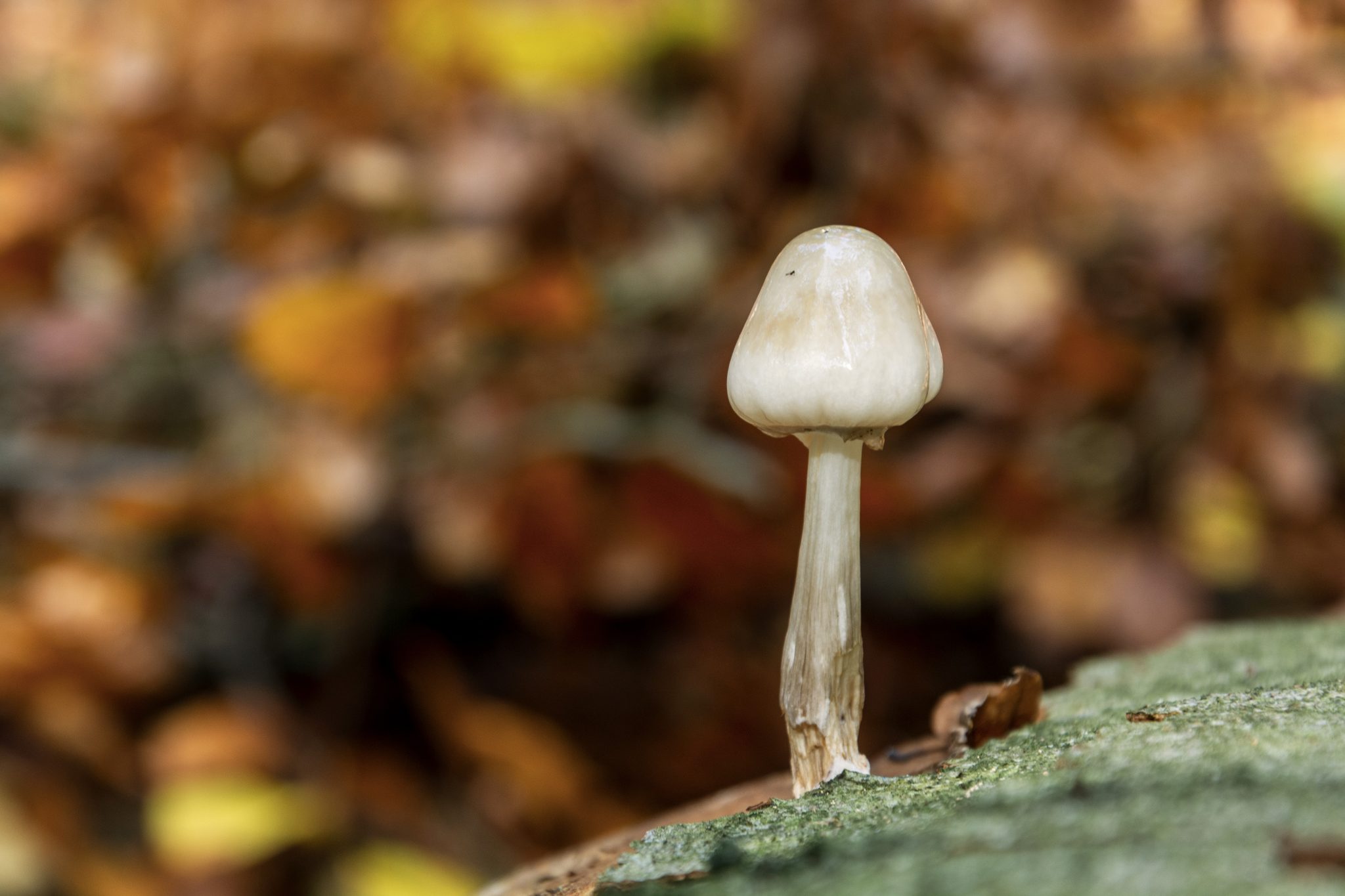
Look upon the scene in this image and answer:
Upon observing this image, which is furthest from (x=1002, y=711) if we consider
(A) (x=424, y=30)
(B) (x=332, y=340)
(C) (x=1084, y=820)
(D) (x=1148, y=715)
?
(A) (x=424, y=30)

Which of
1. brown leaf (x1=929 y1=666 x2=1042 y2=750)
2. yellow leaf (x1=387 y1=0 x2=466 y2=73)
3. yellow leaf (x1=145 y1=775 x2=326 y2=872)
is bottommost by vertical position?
brown leaf (x1=929 y1=666 x2=1042 y2=750)

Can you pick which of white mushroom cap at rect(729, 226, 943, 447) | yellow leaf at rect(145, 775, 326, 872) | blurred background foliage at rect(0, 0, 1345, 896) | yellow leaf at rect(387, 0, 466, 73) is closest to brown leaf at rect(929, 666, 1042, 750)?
white mushroom cap at rect(729, 226, 943, 447)

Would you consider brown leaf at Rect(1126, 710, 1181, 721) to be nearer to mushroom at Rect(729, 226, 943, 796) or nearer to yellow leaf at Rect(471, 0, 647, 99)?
mushroom at Rect(729, 226, 943, 796)

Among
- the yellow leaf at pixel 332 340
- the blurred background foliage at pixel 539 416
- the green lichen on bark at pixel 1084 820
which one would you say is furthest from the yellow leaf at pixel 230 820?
the green lichen on bark at pixel 1084 820

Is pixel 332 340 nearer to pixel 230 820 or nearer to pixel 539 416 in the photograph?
pixel 539 416

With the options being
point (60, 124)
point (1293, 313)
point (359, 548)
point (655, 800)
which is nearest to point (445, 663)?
point (359, 548)
